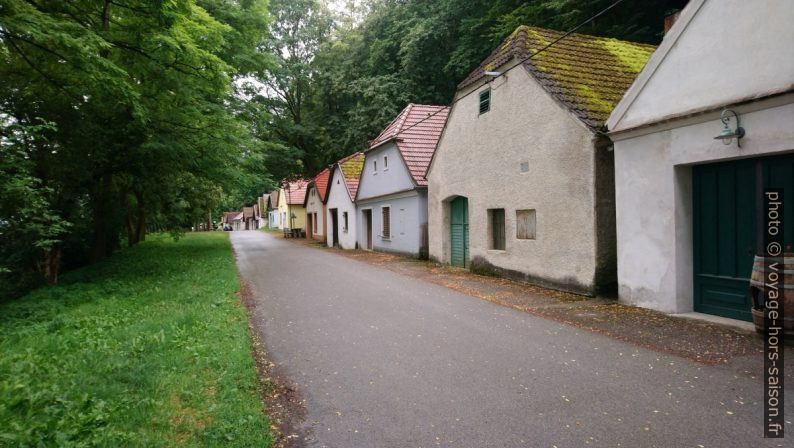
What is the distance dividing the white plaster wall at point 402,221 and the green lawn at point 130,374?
32.5ft

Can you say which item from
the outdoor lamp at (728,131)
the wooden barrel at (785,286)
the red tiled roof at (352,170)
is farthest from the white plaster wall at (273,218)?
the wooden barrel at (785,286)

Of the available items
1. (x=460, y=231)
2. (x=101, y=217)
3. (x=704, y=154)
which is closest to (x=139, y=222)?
(x=101, y=217)

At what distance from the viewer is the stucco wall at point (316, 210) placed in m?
32.5

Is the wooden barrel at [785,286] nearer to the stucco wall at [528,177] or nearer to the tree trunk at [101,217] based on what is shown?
the stucco wall at [528,177]

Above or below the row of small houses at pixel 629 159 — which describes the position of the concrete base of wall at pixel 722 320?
below

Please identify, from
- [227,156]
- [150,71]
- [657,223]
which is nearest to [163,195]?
[227,156]

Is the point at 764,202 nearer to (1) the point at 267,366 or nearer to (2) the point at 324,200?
(1) the point at 267,366

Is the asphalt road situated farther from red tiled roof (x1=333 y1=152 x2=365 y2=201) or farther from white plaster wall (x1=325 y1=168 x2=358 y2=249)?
red tiled roof (x1=333 y1=152 x2=365 y2=201)

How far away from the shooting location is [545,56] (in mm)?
11086

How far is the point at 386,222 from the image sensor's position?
2138cm

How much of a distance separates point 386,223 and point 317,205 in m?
13.8

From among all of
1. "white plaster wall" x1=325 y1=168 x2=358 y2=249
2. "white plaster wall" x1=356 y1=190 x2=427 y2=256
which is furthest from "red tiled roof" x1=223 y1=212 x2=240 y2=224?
"white plaster wall" x1=356 y1=190 x2=427 y2=256

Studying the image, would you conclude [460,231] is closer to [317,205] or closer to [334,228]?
[334,228]

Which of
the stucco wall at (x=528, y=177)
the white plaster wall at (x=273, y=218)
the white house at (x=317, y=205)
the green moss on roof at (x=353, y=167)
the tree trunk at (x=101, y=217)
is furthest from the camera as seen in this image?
the white plaster wall at (x=273, y=218)
